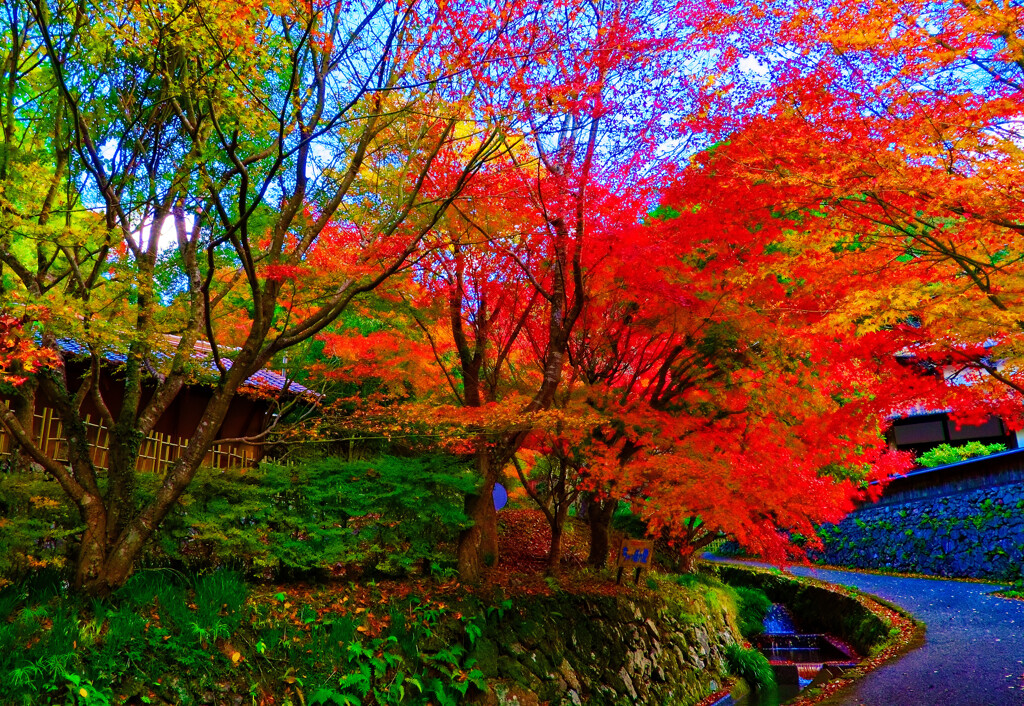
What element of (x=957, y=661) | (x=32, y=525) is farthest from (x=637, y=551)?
(x=32, y=525)

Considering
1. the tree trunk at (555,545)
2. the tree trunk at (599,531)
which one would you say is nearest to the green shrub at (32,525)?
the tree trunk at (555,545)

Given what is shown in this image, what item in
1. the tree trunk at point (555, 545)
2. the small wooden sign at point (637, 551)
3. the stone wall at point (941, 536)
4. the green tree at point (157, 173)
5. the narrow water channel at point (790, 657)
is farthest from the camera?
the stone wall at point (941, 536)

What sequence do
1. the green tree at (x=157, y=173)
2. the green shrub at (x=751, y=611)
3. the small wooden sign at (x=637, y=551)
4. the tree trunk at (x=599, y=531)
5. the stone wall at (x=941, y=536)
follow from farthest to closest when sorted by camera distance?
the stone wall at (x=941, y=536) → the green shrub at (x=751, y=611) → the tree trunk at (x=599, y=531) → the small wooden sign at (x=637, y=551) → the green tree at (x=157, y=173)

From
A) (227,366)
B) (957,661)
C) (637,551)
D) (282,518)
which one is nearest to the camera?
(282,518)

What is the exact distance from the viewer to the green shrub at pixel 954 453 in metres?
23.0

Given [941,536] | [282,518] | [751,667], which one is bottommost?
[751,667]

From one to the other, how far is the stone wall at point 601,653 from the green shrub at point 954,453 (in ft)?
48.6

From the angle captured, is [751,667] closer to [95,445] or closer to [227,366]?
[227,366]

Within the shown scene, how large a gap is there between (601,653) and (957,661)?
5.79 meters

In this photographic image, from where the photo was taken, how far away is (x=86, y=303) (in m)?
7.02

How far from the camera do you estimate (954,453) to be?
2389cm

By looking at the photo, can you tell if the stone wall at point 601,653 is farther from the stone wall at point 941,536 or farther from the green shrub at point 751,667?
the stone wall at point 941,536

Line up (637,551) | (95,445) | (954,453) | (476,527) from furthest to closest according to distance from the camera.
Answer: (954,453) → (95,445) → (637,551) → (476,527)

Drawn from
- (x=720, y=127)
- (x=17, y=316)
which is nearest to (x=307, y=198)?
(x=17, y=316)
